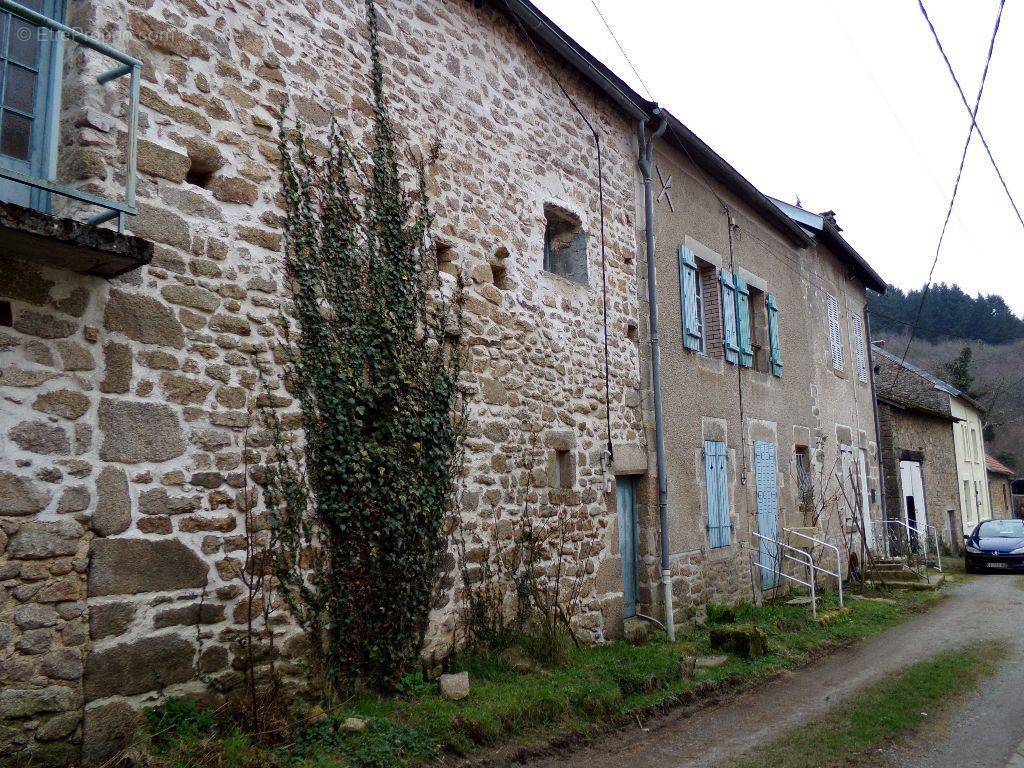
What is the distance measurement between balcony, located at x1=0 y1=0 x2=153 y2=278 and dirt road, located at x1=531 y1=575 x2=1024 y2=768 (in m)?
3.80

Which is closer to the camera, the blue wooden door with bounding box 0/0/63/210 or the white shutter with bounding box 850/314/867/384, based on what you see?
the blue wooden door with bounding box 0/0/63/210

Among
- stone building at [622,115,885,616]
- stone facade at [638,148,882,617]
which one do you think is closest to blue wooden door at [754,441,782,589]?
stone building at [622,115,885,616]

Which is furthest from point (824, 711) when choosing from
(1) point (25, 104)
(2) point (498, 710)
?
(1) point (25, 104)

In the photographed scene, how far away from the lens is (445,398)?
227 inches

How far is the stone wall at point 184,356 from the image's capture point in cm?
Result: 350

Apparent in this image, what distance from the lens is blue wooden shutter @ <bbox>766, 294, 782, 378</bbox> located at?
37.4 feet

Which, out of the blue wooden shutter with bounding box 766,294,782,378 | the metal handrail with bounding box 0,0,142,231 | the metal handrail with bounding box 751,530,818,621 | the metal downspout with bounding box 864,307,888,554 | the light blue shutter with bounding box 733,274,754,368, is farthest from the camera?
the metal downspout with bounding box 864,307,888,554

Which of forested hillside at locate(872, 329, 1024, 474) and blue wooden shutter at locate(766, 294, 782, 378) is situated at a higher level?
forested hillside at locate(872, 329, 1024, 474)

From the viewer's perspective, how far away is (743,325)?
10594 mm

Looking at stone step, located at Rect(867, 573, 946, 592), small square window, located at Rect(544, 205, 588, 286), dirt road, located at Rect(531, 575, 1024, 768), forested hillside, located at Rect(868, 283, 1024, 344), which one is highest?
forested hillside, located at Rect(868, 283, 1024, 344)

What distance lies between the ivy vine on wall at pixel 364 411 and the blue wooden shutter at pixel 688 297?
4.16m

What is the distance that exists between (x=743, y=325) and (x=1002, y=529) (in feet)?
36.9

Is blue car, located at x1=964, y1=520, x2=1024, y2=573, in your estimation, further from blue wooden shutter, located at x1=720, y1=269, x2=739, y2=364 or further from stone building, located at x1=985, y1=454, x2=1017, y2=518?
stone building, located at x1=985, y1=454, x2=1017, y2=518

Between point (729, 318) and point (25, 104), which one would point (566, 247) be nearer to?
point (729, 318)
